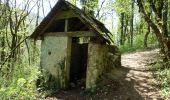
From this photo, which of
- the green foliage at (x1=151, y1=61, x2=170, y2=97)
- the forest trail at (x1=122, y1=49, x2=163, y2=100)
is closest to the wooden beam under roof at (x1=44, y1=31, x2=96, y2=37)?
the forest trail at (x1=122, y1=49, x2=163, y2=100)

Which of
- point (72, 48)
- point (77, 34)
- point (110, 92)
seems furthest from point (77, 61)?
point (110, 92)

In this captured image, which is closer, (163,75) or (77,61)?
(163,75)

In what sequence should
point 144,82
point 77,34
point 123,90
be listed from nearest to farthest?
point 123,90
point 144,82
point 77,34

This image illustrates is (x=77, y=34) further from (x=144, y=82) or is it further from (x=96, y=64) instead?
(x=144, y=82)

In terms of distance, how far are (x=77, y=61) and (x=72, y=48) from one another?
2.77ft

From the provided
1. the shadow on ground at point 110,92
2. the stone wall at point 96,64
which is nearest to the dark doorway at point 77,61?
the shadow on ground at point 110,92

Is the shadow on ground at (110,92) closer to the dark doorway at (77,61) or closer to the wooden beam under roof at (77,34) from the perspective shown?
the dark doorway at (77,61)

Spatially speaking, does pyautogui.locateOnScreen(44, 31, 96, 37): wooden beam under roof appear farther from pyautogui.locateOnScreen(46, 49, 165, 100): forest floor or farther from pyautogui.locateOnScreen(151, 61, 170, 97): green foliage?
pyautogui.locateOnScreen(151, 61, 170, 97): green foliage

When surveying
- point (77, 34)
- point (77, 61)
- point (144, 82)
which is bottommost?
point (144, 82)

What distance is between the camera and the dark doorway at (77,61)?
16719 millimetres

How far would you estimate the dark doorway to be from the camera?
658 inches

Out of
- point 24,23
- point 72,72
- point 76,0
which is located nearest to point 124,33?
point 76,0

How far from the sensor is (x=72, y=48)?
16.8 m

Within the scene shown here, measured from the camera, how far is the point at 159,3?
738 inches
